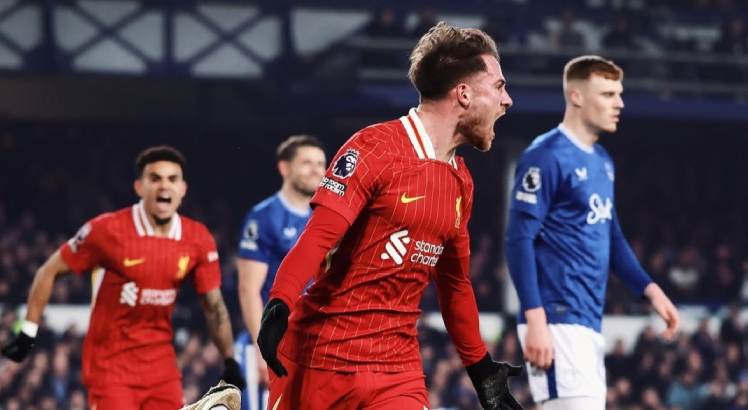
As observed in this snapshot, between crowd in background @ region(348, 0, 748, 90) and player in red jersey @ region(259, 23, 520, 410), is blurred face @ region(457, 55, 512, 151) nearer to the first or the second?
player in red jersey @ region(259, 23, 520, 410)

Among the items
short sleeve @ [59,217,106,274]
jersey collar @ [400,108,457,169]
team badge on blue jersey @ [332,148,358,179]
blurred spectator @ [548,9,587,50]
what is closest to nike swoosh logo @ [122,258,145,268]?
short sleeve @ [59,217,106,274]

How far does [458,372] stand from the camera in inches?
659

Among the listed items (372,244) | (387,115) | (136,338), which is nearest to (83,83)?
(387,115)

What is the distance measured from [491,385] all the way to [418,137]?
102 centimetres

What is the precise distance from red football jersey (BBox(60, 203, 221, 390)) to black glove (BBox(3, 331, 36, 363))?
300mm

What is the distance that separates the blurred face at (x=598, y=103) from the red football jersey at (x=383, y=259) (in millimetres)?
2430

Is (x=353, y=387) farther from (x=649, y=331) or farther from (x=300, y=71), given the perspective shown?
(x=300, y=71)

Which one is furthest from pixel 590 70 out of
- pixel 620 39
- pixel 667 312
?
pixel 620 39

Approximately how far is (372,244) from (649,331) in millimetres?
14563

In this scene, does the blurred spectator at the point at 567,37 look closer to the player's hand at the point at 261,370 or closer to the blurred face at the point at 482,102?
the player's hand at the point at 261,370

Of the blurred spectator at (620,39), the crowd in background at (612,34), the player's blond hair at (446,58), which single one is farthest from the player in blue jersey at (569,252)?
the blurred spectator at (620,39)

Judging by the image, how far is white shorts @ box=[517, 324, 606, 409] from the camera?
21.2 ft

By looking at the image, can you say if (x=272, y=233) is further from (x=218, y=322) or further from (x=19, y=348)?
(x=19, y=348)

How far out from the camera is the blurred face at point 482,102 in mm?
4496
